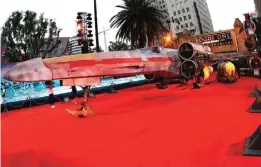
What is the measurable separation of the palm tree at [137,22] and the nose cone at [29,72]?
80.7 ft

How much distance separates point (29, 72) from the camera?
19.7 feet

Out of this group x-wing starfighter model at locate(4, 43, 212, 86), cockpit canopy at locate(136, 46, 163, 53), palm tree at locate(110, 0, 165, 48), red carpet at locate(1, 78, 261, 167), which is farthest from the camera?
palm tree at locate(110, 0, 165, 48)

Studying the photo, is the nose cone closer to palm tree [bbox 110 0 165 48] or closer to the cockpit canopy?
the cockpit canopy

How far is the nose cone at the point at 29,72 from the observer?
5848mm

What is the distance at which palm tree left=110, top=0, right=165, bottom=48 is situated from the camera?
30.0 m

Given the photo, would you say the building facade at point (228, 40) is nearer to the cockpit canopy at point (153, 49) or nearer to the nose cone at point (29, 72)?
the cockpit canopy at point (153, 49)

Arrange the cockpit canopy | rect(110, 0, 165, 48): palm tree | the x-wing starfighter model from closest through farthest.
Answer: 1. the x-wing starfighter model
2. the cockpit canopy
3. rect(110, 0, 165, 48): palm tree

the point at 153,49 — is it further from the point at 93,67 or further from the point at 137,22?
the point at 137,22

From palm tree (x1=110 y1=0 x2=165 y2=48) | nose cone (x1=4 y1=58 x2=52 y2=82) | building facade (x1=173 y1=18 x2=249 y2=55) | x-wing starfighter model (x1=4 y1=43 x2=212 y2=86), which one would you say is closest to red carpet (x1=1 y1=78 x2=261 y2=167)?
x-wing starfighter model (x1=4 y1=43 x2=212 y2=86)

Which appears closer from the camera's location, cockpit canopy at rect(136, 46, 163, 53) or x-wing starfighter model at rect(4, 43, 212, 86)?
x-wing starfighter model at rect(4, 43, 212, 86)

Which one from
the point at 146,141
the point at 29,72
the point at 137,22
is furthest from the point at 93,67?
the point at 137,22

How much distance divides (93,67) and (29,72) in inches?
87.4

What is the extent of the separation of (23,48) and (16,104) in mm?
17492

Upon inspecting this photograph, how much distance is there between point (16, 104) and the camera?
16812 mm
